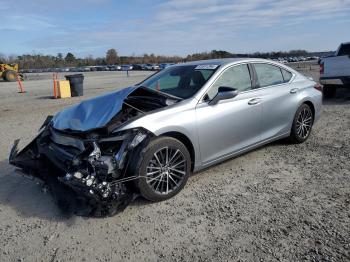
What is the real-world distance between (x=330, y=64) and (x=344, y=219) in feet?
28.4

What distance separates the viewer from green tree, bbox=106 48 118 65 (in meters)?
110

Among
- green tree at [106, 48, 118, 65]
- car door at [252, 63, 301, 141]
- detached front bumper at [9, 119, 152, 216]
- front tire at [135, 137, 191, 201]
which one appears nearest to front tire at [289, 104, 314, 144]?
car door at [252, 63, 301, 141]

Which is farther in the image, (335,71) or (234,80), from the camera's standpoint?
(335,71)

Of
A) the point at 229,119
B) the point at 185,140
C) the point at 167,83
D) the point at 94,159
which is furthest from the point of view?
the point at 167,83

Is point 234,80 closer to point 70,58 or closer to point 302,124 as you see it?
point 302,124

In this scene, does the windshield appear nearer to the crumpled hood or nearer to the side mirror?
the side mirror

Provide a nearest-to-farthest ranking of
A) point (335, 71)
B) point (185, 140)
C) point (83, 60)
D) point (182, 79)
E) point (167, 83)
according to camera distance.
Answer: point (185, 140)
point (182, 79)
point (167, 83)
point (335, 71)
point (83, 60)

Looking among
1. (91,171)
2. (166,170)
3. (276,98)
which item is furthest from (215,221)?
(276,98)

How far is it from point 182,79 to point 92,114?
1.56 m

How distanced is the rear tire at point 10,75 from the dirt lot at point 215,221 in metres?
31.1

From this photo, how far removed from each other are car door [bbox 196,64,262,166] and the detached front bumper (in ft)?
3.10

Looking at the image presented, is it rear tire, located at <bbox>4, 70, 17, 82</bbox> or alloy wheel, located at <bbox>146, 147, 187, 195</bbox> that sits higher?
rear tire, located at <bbox>4, 70, 17, 82</bbox>

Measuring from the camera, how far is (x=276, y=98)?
592cm

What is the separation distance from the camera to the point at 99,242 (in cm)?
366
